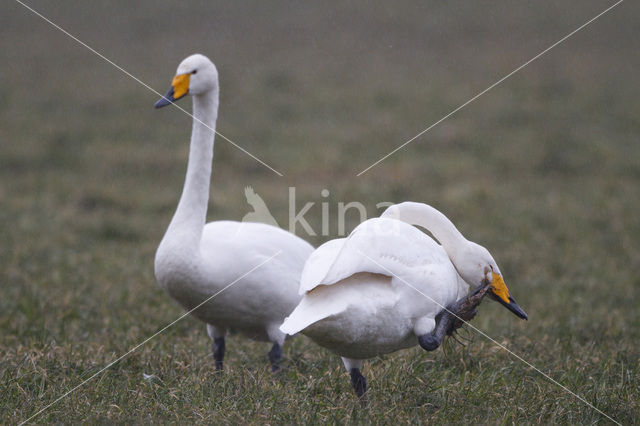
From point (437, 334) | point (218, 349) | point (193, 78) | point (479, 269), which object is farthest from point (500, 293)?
point (193, 78)

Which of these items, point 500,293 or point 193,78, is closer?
point 500,293

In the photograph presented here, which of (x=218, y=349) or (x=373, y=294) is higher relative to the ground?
(x=373, y=294)

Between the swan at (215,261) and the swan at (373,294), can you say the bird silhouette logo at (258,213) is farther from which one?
the swan at (373,294)

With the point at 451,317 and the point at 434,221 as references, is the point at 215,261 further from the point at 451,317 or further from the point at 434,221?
the point at 451,317

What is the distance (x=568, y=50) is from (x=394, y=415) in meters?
14.6

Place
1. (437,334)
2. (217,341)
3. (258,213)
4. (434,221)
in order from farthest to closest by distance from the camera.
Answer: (258,213) → (217,341) → (434,221) → (437,334)

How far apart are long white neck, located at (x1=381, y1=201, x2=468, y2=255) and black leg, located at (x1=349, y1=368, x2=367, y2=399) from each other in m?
Answer: 0.77

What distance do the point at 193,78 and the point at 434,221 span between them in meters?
1.66

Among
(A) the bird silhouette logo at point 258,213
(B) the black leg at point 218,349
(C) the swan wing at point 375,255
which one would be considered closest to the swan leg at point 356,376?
(C) the swan wing at point 375,255

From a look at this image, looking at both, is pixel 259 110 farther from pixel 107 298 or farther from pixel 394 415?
pixel 394 415

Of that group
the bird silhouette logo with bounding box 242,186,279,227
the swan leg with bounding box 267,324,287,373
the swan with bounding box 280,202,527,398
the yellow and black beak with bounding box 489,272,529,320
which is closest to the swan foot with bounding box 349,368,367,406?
the swan with bounding box 280,202,527,398

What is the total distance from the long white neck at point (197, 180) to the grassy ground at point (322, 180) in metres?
0.65

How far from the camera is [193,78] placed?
4.82m

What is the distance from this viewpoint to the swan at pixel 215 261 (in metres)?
4.45
